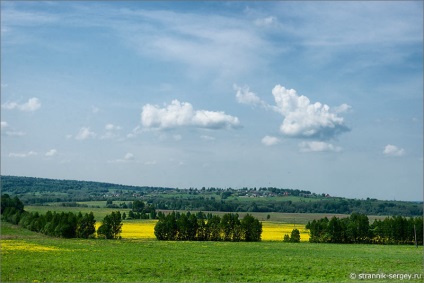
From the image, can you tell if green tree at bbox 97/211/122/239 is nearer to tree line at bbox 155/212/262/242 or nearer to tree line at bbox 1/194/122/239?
tree line at bbox 1/194/122/239

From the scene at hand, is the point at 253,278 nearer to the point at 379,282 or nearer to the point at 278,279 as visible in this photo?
the point at 278,279

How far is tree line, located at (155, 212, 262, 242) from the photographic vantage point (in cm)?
9100

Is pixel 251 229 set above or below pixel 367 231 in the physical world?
below

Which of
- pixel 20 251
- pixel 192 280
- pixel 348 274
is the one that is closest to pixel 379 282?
pixel 348 274

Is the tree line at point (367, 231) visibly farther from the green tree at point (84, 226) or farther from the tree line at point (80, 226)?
the green tree at point (84, 226)

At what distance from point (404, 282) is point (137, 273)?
20.5 metres

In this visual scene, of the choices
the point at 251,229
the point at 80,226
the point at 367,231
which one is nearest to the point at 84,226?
the point at 80,226

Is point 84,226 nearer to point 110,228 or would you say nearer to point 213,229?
point 110,228

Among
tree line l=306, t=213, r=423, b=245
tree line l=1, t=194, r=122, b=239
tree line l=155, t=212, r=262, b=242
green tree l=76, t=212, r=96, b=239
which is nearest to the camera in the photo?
tree line l=1, t=194, r=122, b=239

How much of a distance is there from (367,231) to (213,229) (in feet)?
103

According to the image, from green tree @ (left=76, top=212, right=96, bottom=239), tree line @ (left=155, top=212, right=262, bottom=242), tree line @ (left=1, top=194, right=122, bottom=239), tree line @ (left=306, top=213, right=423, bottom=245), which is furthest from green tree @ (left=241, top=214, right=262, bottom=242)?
green tree @ (left=76, top=212, right=96, bottom=239)

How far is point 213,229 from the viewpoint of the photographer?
91.9 metres

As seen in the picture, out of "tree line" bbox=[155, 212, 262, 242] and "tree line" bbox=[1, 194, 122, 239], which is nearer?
"tree line" bbox=[1, 194, 122, 239]

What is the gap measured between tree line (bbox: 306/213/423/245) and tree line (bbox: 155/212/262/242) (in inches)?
477
